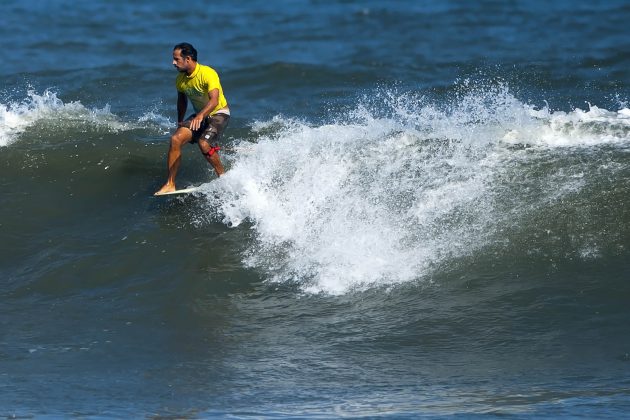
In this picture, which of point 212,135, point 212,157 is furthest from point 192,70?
point 212,157

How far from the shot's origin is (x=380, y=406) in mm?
6633

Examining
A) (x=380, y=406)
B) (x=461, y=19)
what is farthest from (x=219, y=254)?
(x=461, y=19)

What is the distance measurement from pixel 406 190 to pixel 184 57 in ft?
8.62

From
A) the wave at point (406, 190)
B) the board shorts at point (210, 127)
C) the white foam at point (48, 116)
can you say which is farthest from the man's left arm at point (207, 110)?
the white foam at point (48, 116)

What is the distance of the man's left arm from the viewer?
9.84 metres

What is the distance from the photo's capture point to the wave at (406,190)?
30.1 ft

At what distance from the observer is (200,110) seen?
1033 cm

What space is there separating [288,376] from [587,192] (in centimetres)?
417

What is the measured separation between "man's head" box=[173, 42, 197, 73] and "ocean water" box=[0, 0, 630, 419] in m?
1.28

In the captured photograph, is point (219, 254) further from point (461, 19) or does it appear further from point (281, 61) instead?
point (461, 19)

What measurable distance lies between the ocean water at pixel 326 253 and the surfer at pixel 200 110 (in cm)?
48

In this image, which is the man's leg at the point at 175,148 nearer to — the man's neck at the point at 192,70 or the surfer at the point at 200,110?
the surfer at the point at 200,110

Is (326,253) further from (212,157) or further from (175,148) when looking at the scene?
(175,148)

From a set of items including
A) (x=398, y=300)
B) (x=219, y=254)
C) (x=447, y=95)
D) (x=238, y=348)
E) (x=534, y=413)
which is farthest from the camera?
(x=447, y=95)
